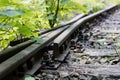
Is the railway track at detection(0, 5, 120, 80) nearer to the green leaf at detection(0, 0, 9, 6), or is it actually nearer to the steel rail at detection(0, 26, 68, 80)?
the steel rail at detection(0, 26, 68, 80)

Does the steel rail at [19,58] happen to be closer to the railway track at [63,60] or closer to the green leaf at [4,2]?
the railway track at [63,60]

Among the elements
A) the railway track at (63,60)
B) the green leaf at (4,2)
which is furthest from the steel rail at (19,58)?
the green leaf at (4,2)

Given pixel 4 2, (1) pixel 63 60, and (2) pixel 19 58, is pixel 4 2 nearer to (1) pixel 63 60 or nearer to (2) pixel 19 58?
(2) pixel 19 58

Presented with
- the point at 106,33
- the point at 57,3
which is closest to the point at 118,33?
the point at 106,33

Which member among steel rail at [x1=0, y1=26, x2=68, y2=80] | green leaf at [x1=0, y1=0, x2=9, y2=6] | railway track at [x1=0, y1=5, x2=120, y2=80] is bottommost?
railway track at [x1=0, y1=5, x2=120, y2=80]

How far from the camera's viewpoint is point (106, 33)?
632cm

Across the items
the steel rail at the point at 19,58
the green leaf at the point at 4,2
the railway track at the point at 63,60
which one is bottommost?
the railway track at the point at 63,60

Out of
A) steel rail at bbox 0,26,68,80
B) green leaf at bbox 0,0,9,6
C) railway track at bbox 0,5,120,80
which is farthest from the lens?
railway track at bbox 0,5,120,80

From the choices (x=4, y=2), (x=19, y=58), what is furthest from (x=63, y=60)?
(x=4, y=2)

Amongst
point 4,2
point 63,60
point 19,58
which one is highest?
point 4,2

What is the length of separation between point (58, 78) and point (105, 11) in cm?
791

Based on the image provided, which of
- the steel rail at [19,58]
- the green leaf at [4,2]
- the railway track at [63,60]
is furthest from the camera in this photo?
the railway track at [63,60]

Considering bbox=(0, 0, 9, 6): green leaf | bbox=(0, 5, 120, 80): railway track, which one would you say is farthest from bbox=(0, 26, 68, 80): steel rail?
bbox=(0, 0, 9, 6): green leaf

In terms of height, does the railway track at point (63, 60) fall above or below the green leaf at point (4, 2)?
below
